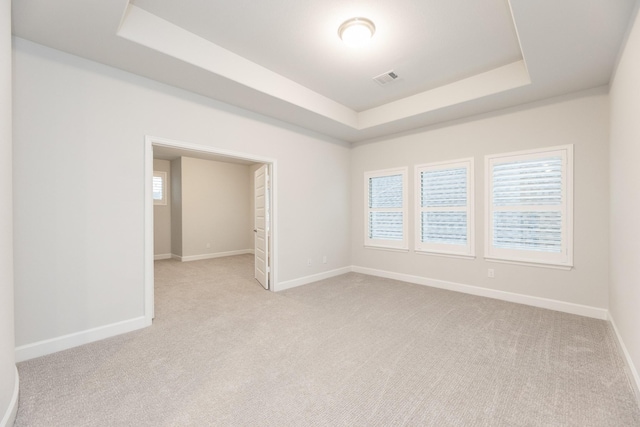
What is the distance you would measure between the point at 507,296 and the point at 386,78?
11.0 ft

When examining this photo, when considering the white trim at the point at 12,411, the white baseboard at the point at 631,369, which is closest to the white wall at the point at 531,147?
the white baseboard at the point at 631,369

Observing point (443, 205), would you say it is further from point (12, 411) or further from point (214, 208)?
point (214, 208)

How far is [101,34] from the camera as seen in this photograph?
232 cm

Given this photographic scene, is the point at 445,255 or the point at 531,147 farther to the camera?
the point at 445,255

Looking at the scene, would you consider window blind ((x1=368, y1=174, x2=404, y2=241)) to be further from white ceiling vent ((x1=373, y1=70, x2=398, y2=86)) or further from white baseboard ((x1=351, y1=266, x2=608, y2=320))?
white ceiling vent ((x1=373, y1=70, x2=398, y2=86))

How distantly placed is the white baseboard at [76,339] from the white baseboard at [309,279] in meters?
1.86

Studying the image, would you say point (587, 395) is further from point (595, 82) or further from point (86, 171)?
point (86, 171)

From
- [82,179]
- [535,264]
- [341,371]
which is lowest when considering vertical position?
[341,371]

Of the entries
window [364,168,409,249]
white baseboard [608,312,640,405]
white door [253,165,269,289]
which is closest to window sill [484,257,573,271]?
white baseboard [608,312,640,405]

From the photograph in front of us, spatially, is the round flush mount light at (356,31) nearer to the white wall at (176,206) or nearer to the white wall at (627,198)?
the white wall at (627,198)

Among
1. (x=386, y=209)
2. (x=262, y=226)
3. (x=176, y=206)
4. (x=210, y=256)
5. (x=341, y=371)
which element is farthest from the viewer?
(x=210, y=256)

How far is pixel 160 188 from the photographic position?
758 cm

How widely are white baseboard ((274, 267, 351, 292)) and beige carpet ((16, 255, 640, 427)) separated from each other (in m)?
0.83

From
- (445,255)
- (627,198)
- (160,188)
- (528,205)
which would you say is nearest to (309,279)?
(445,255)
